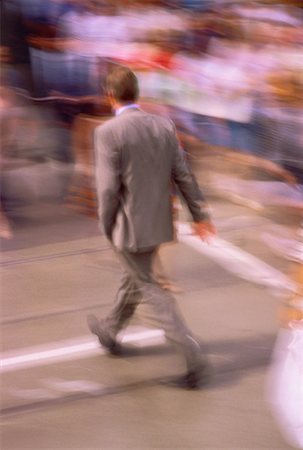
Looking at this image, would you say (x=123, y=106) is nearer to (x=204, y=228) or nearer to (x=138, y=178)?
(x=138, y=178)

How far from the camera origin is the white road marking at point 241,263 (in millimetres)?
5805

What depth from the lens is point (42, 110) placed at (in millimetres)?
8812

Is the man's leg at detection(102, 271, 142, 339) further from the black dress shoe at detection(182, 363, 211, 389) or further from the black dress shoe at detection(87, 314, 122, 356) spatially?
the black dress shoe at detection(182, 363, 211, 389)

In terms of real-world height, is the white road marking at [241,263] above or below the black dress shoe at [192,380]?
below

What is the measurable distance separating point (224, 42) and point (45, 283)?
3.76 m

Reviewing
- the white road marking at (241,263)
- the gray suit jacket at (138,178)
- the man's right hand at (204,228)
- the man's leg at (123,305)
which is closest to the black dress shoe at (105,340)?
the man's leg at (123,305)

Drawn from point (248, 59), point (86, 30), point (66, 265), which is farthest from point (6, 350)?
point (86, 30)

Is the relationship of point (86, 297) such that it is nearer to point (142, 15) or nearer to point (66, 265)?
point (66, 265)

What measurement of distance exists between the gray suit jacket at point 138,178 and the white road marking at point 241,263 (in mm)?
1332

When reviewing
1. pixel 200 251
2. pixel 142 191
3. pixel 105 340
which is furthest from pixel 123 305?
pixel 200 251

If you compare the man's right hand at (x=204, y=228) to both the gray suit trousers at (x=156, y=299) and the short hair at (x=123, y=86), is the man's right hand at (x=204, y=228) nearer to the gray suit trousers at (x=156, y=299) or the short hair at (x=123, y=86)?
the gray suit trousers at (x=156, y=299)

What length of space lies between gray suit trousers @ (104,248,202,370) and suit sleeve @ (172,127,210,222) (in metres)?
0.31

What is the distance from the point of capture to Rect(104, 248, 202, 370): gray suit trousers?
4215 mm

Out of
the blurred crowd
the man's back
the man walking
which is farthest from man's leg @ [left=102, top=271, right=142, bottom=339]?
the blurred crowd
